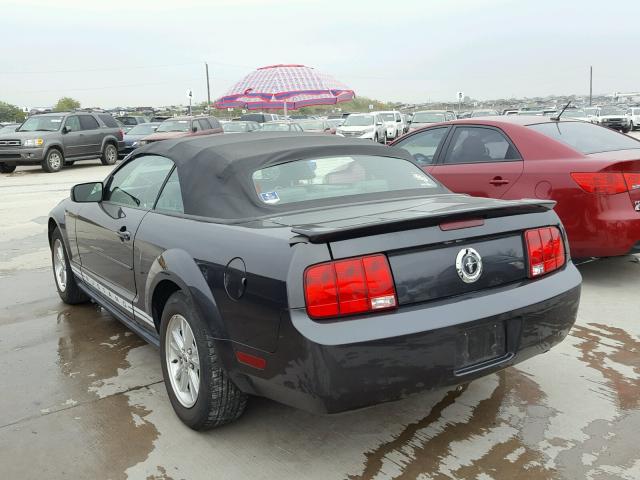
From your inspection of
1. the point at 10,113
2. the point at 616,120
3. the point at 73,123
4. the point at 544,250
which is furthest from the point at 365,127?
the point at 10,113

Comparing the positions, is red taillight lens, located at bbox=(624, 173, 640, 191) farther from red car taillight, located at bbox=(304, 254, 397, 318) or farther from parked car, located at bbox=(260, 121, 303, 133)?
parked car, located at bbox=(260, 121, 303, 133)

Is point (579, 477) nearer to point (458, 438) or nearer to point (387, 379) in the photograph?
point (458, 438)

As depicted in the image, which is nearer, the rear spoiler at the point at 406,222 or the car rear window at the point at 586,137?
the rear spoiler at the point at 406,222

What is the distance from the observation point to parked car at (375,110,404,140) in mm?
29739

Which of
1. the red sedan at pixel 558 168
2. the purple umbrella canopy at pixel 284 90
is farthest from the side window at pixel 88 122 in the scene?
the red sedan at pixel 558 168

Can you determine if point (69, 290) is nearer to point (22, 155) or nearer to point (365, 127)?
point (22, 155)

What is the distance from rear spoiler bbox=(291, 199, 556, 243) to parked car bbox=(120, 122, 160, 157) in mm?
21079

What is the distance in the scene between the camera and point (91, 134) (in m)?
21.0

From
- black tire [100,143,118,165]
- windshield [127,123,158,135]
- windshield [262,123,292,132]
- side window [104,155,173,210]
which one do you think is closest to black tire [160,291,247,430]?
side window [104,155,173,210]

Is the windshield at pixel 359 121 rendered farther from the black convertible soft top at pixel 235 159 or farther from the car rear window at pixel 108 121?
the black convertible soft top at pixel 235 159

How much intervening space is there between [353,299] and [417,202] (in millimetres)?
1047

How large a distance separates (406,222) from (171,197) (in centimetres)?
159

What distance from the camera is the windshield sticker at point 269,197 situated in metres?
3.22

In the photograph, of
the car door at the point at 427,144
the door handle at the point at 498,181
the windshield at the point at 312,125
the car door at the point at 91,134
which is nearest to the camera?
the door handle at the point at 498,181
